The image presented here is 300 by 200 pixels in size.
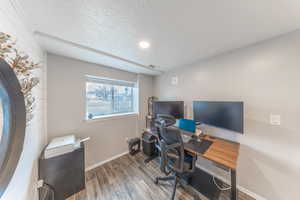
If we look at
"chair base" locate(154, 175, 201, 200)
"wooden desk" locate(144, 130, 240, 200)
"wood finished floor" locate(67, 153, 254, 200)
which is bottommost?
"wood finished floor" locate(67, 153, 254, 200)

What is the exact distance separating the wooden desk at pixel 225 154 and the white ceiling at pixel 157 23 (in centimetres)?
150

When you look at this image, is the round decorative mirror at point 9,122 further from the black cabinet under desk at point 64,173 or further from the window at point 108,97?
the window at point 108,97

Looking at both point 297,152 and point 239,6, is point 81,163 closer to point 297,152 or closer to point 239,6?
point 239,6

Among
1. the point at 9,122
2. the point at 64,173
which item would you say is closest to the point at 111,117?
the point at 64,173

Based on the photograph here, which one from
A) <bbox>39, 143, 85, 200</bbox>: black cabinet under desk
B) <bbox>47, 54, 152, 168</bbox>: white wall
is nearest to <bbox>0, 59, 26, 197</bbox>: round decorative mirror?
<bbox>39, 143, 85, 200</bbox>: black cabinet under desk

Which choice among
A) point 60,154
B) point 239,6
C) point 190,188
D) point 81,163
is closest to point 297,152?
point 190,188

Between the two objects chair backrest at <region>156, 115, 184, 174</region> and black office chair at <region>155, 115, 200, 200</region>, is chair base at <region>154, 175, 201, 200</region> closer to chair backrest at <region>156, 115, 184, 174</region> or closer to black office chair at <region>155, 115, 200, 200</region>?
black office chair at <region>155, 115, 200, 200</region>

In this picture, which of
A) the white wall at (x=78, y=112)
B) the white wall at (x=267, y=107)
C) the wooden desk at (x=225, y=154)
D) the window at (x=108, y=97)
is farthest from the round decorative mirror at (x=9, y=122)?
the white wall at (x=267, y=107)

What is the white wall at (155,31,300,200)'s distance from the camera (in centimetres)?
119

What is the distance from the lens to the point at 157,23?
1035 millimetres

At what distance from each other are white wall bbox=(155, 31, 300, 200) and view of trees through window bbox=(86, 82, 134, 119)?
84.7 inches

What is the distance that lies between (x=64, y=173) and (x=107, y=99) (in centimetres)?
149

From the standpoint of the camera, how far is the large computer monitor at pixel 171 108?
2.18m

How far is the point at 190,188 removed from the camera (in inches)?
61.6
